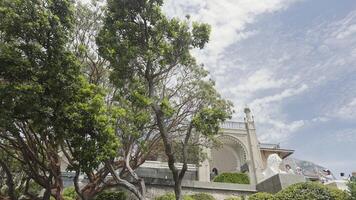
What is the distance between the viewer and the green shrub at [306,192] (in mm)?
12694

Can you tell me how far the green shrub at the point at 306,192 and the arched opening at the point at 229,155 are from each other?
14.5 metres

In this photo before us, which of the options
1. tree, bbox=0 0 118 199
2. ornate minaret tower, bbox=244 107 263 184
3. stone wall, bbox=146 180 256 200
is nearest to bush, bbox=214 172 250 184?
stone wall, bbox=146 180 256 200

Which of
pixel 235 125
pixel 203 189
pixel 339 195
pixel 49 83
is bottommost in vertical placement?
pixel 339 195

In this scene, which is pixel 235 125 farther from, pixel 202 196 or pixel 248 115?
pixel 202 196

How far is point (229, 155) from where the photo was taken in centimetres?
3112

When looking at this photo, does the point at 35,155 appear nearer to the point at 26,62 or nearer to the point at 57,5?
the point at 26,62

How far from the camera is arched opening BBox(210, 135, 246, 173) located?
93.3 ft

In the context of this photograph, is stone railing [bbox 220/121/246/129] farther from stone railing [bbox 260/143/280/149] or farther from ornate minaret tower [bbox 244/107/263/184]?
stone railing [bbox 260/143/280/149]

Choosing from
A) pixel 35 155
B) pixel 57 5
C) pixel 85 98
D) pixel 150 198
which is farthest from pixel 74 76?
pixel 150 198

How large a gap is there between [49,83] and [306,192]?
1148cm

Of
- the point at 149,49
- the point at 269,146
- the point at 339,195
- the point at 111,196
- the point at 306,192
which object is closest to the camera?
the point at 149,49

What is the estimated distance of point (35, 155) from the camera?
12766 millimetres

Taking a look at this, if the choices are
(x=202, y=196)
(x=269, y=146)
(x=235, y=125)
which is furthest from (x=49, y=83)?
(x=269, y=146)

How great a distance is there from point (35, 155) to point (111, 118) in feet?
17.4
